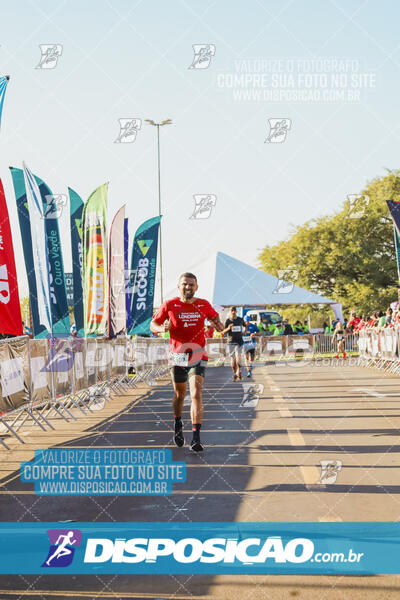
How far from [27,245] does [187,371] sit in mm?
7842

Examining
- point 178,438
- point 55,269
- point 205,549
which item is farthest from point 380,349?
point 205,549

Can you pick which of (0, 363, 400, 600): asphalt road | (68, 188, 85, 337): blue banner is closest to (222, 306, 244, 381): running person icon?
(68, 188, 85, 337): blue banner

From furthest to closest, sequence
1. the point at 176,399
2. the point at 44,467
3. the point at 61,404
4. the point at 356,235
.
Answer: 1. the point at 356,235
2. the point at 61,404
3. the point at 176,399
4. the point at 44,467

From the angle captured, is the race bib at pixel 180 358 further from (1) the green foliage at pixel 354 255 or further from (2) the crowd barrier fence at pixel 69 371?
(1) the green foliage at pixel 354 255

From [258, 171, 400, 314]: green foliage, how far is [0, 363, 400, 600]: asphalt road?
155 feet

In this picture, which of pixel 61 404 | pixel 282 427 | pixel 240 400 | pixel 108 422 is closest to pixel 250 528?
pixel 282 427

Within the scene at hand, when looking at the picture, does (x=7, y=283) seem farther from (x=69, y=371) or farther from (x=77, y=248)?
(x=77, y=248)

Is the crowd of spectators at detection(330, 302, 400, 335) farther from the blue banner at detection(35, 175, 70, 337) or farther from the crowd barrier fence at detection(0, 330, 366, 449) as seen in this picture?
the blue banner at detection(35, 175, 70, 337)

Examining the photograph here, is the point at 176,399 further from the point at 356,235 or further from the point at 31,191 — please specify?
the point at 356,235

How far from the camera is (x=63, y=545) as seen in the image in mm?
4941

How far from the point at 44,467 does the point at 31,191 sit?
755cm

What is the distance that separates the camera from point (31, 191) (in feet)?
47.4

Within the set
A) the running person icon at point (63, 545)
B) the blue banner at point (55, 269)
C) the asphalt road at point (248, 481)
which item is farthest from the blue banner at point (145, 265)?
the running person icon at point (63, 545)

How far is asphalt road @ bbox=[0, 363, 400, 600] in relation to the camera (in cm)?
411
